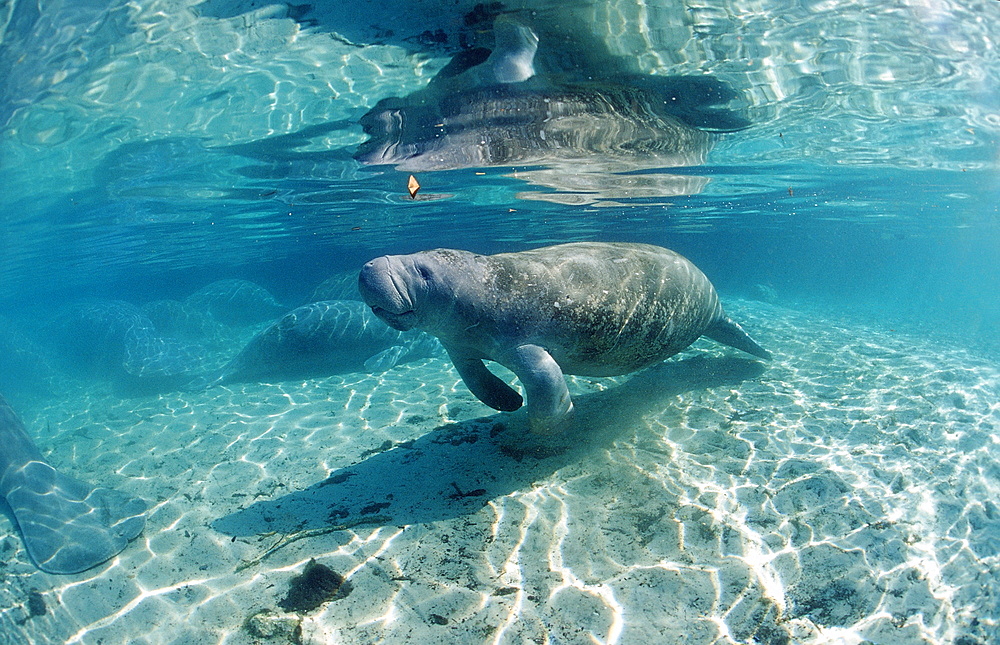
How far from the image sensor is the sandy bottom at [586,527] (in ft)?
10.4

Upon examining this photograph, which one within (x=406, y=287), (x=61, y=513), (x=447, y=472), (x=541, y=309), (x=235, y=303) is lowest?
(x=235, y=303)

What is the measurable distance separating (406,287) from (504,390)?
1719 millimetres

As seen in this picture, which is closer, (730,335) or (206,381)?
(730,335)

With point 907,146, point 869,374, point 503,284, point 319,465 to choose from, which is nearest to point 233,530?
point 319,465

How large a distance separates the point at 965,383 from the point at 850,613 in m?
6.26

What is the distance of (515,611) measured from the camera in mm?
3182

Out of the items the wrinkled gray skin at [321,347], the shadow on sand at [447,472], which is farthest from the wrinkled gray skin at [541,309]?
the wrinkled gray skin at [321,347]

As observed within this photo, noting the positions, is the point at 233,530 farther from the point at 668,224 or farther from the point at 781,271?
the point at 781,271

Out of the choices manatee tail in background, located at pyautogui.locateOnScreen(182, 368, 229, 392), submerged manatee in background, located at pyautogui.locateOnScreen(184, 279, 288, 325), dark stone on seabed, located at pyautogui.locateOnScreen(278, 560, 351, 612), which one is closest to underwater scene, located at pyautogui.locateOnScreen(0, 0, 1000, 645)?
dark stone on seabed, located at pyautogui.locateOnScreen(278, 560, 351, 612)

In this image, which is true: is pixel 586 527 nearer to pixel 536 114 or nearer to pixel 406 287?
pixel 406 287


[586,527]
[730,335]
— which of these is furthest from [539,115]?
[586,527]

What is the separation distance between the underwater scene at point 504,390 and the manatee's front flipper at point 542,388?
0.03 metres

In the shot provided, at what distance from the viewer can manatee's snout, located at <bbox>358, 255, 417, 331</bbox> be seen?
3998mm

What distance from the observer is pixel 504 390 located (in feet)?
17.4
